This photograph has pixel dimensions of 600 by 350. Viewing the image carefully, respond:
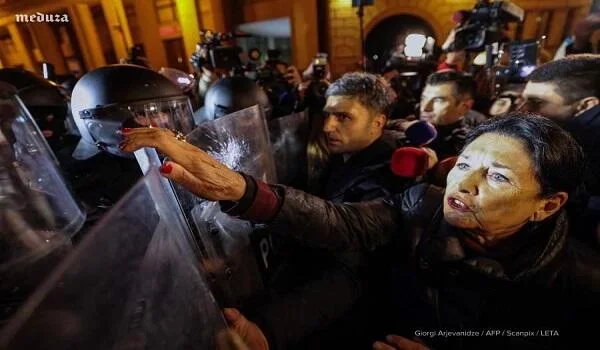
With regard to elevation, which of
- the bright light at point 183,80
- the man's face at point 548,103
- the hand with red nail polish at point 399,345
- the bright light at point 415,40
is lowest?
the hand with red nail polish at point 399,345

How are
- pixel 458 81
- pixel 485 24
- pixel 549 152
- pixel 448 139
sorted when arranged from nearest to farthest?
pixel 549 152, pixel 448 139, pixel 458 81, pixel 485 24

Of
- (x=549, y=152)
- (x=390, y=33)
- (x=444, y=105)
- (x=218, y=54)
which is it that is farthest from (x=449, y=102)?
(x=390, y=33)

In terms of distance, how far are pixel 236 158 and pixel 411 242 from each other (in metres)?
0.66

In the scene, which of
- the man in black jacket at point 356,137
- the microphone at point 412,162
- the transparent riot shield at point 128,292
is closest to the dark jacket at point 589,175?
the microphone at point 412,162

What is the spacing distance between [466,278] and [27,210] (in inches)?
50.3

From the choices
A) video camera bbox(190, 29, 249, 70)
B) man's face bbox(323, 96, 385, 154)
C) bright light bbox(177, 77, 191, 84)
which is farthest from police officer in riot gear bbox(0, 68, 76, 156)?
man's face bbox(323, 96, 385, 154)

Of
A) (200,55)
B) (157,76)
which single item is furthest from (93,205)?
(200,55)

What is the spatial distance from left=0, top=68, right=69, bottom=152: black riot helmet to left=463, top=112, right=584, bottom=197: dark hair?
9.07ft

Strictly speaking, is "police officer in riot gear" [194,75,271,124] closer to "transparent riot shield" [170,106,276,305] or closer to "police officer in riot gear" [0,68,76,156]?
"police officer in riot gear" [0,68,76,156]

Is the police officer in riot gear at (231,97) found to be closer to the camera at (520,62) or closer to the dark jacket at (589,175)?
the dark jacket at (589,175)

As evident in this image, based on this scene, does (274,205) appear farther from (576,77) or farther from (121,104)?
(576,77)

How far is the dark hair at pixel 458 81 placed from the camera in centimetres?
217

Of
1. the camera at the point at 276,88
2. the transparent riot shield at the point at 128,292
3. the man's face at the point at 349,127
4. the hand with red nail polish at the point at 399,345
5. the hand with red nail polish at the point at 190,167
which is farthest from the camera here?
the camera at the point at 276,88

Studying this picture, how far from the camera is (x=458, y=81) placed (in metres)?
2.17
